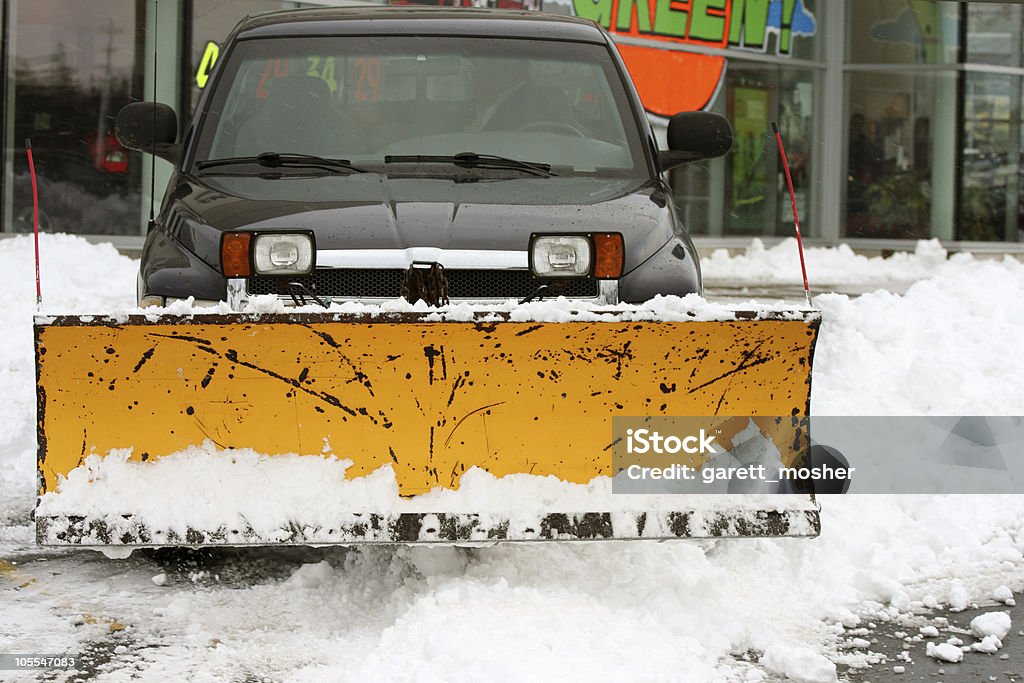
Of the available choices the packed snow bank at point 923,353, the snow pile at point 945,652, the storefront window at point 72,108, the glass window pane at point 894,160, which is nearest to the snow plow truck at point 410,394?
the snow pile at point 945,652

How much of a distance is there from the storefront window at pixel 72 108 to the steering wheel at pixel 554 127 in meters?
7.82

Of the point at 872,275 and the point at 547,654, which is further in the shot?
the point at 872,275

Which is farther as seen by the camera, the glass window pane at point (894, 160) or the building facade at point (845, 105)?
the glass window pane at point (894, 160)

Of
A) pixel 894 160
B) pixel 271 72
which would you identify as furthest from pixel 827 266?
pixel 271 72

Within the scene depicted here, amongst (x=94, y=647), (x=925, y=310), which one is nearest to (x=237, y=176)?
(x=94, y=647)

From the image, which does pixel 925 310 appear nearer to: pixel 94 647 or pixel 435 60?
pixel 435 60

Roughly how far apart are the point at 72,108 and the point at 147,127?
7.29 metres

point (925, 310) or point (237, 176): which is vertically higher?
point (237, 176)

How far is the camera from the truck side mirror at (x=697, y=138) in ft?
17.6

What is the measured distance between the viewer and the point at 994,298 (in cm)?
877

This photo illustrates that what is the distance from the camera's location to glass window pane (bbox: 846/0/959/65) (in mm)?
17391

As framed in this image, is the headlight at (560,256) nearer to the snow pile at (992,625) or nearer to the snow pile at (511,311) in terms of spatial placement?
the snow pile at (511,311)

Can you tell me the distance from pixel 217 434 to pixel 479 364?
777mm

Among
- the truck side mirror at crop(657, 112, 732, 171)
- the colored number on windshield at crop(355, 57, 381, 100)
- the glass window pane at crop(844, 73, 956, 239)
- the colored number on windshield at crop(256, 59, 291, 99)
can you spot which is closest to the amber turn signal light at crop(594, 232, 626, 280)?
the truck side mirror at crop(657, 112, 732, 171)
